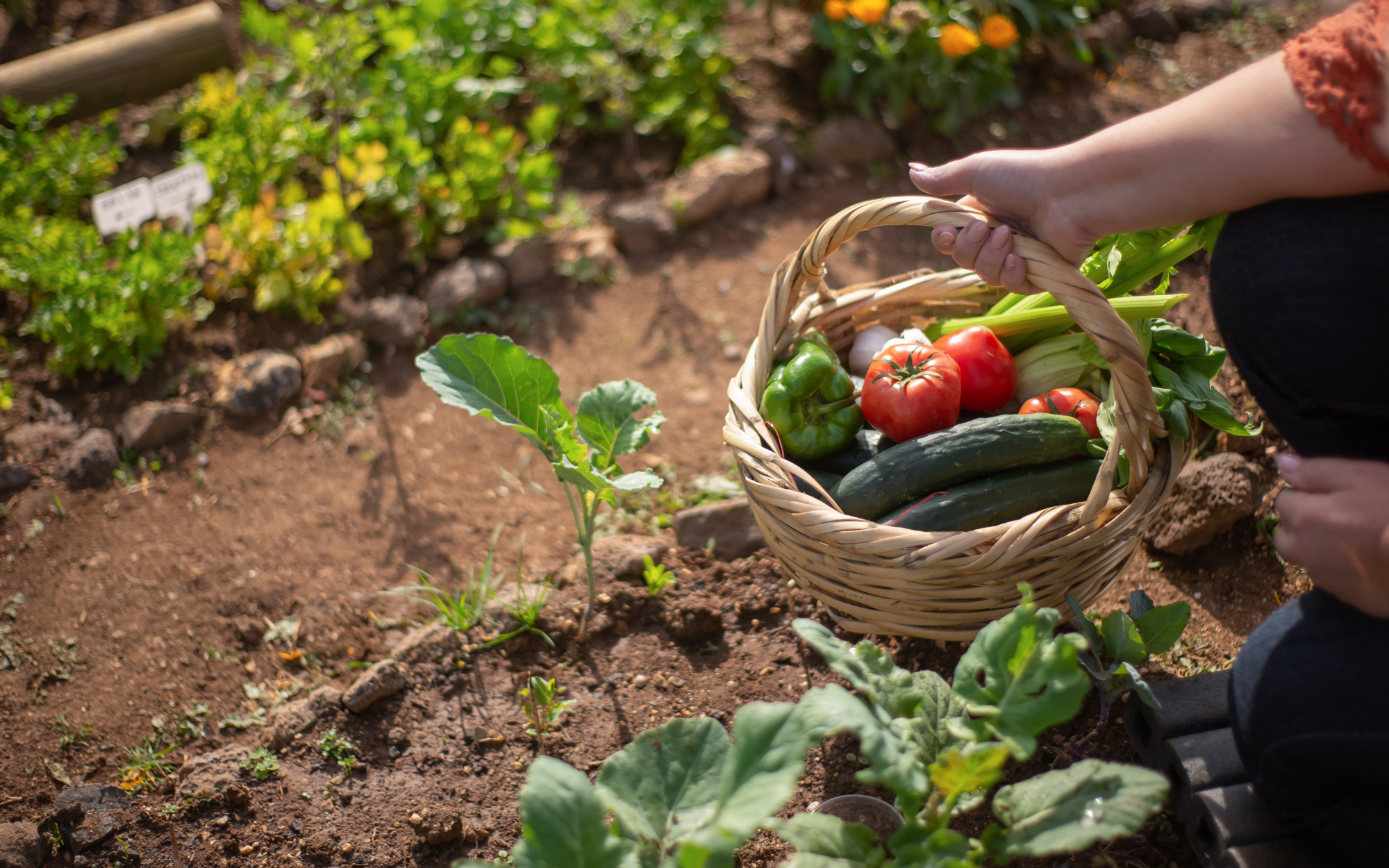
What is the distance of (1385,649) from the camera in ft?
4.21

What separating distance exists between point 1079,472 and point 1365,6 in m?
0.93

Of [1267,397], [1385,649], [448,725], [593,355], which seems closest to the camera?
[1385,649]

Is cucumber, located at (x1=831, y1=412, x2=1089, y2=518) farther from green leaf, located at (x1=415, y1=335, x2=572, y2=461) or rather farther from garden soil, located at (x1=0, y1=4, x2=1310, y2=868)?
green leaf, located at (x1=415, y1=335, x2=572, y2=461)

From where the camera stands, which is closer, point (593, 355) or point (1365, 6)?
point (1365, 6)

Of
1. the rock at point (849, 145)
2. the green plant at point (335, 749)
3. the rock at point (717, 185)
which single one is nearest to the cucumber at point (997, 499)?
the green plant at point (335, 749)

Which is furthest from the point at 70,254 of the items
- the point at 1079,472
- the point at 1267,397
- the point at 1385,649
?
the point at 1385,649

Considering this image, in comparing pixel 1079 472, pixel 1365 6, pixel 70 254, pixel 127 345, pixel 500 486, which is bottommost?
pixel 500 486

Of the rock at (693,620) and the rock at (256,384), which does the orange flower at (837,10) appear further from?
the rock at (693,620)

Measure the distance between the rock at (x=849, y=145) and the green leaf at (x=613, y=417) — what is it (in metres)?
2.39

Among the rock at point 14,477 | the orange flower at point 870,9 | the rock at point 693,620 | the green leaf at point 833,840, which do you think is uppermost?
the orange flower at point 870,9

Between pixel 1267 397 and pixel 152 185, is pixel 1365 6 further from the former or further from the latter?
pixel 152 185

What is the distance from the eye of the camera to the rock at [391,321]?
3256 millimetres

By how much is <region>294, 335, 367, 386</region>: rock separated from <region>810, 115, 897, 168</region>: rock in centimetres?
224

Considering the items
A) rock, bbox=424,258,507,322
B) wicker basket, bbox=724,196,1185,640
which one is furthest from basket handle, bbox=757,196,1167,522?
rock, bbox=424,258,507,322
